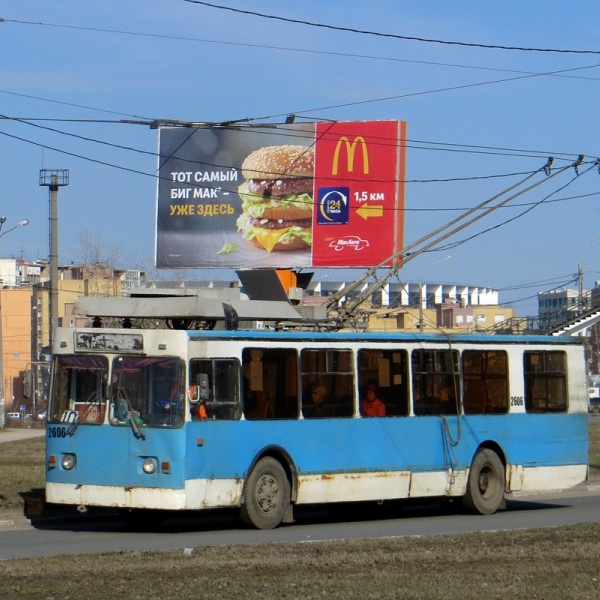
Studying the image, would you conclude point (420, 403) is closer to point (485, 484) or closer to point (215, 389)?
point (485, 484)

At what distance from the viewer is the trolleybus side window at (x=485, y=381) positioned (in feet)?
62.7

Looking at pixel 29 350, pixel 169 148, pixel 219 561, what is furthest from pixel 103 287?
pixel 219 561

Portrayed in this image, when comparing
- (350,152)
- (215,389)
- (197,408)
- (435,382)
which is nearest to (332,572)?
(197,408)

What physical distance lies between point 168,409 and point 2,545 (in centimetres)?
241

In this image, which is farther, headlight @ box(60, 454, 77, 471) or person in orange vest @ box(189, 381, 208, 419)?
headlight @ box(60, 454, 77, 471)

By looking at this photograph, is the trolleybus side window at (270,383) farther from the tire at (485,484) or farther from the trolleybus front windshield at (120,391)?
the tire at (485,484)

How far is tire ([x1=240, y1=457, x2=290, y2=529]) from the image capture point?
52.5 feet

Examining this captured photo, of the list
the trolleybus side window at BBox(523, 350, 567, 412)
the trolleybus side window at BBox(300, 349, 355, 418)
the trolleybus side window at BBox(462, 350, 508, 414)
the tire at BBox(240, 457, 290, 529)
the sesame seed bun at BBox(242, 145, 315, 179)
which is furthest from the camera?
the sesame seed bun at BBox(242, 145, 315, 179)

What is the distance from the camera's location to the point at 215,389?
1577 centimetres

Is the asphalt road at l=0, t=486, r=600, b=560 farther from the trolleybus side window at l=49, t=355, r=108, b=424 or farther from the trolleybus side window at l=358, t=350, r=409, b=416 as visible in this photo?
the trolleybus side window at l=358, t=350, r=409, b=416

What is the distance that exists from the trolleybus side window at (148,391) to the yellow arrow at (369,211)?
24.7 m

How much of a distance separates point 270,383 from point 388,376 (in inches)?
86.1

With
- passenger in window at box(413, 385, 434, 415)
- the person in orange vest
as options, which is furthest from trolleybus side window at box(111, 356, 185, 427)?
passenger in window at box(413, 385, 434, 415)

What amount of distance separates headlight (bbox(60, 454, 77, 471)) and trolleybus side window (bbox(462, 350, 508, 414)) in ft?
19.6
